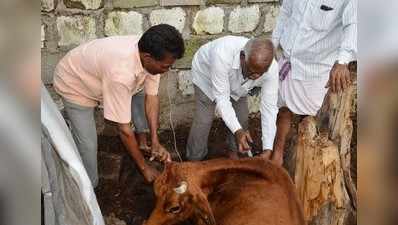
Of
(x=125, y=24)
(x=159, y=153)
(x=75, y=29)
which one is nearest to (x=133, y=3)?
(x=125, y=24)

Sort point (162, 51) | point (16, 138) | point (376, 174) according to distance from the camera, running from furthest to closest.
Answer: point (376, 174) < point (162, 51) < point (16, 138)

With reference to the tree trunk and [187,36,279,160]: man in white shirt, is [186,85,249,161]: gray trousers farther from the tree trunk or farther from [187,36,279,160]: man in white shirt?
the tree trunk

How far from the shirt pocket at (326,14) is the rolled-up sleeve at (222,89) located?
0.88ft

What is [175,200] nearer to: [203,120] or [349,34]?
[203,120]

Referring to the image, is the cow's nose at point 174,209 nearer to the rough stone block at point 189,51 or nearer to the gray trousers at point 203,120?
the gray trousers at point 203,120

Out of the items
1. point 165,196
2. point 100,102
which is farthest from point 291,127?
point 100,102

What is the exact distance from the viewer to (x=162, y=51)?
6.35ft

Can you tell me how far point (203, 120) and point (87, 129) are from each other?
311mm

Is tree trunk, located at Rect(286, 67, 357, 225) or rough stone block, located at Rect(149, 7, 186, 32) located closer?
rough stone block, located at Rect(149, 7, 186, 32)

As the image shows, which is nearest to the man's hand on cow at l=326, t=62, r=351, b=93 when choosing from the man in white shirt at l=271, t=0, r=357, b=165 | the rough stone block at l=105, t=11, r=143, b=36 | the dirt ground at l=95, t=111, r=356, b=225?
the man in white shirt at l=271, t=0, r=357, b=165

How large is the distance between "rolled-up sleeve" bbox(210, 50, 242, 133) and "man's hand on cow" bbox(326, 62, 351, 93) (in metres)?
0.28

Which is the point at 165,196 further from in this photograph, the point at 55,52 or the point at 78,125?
the point at 55,52

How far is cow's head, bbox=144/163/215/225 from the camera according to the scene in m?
2.02

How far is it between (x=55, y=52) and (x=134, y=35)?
0.21 meters
